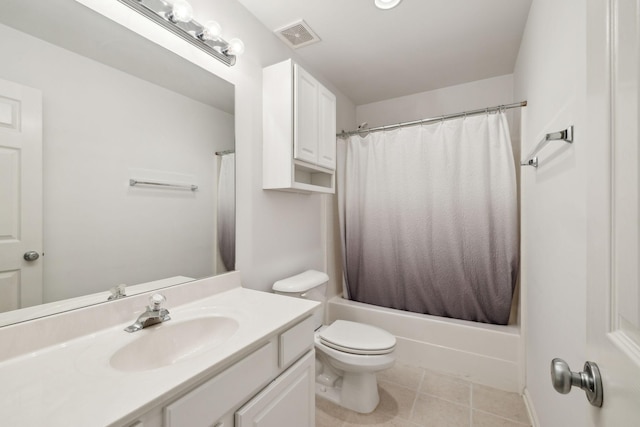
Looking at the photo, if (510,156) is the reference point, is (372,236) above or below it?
below

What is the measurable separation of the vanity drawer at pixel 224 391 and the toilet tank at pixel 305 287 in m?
0.62

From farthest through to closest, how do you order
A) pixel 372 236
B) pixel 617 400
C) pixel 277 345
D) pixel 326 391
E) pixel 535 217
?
pixel 372 236 → pixel 326 391 → pixel 535 217 → pixel 277 345 → pixel 617 400

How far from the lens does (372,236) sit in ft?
7.80

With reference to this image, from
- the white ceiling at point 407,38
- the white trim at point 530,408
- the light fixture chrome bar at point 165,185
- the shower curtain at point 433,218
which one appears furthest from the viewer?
the shower curtain at point 433,218

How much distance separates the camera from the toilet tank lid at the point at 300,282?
1.65 meters

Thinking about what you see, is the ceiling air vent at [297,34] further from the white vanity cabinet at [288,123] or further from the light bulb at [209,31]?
the light bulb at [209,31]

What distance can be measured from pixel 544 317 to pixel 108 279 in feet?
6.17

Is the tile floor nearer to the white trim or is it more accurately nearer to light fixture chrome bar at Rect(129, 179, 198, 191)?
the white trim

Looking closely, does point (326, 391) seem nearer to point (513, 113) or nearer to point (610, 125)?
point (610, 125)

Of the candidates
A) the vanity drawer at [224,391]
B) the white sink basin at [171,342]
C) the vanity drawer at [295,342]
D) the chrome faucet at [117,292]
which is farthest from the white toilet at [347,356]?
the chrome faucet at [117,292]

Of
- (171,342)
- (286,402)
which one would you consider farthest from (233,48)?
(286,402)

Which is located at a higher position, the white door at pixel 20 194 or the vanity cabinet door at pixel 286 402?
the white door at pixel 20 194

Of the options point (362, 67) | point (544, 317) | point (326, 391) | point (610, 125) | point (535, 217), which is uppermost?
point (362, 67)

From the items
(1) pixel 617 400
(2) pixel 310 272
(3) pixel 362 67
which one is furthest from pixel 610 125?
(3) pixel 362 67
